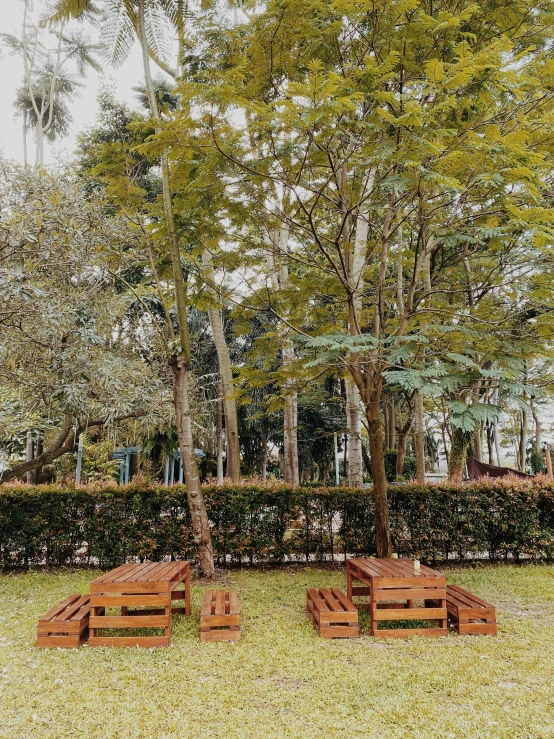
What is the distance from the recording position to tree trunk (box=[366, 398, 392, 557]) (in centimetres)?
611

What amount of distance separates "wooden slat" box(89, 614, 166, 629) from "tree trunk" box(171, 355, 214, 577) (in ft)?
6.94

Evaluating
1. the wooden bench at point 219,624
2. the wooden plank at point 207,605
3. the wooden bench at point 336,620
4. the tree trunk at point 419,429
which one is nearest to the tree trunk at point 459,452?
the tree trunk at point 419,429

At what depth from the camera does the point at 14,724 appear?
294 cm

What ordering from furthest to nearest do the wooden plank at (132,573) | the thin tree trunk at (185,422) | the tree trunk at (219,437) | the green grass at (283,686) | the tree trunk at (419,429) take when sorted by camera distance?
1. the tree trunk at (219,437)
2. the tree trunk at (419,429)
3. the thin tree trunk at (185,422)
4. the wooden plank at (132,573)
5. the green grass at (283,686)

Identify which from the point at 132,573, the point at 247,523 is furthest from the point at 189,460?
the point at 132,573

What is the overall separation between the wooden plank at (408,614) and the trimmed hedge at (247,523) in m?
2.81

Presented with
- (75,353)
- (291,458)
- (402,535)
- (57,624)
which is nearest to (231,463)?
(291,458)

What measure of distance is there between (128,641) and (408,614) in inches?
100

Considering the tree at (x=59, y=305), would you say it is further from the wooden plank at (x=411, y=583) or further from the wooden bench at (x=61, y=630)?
the wooden plank at (x=411, y=583)

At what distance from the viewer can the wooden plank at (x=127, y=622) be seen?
13.9ft

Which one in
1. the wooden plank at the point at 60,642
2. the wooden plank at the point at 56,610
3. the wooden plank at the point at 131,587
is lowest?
the wooden plank at the point at 60,642

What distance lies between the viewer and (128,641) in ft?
14.0

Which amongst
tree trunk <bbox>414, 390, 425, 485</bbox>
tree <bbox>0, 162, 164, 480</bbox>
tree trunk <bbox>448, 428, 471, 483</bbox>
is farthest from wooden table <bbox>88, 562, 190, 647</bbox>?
tree trunk <bbox>448, 428, 471, 483</bbox>

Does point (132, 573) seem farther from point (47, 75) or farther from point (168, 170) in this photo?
point (47, 75)
